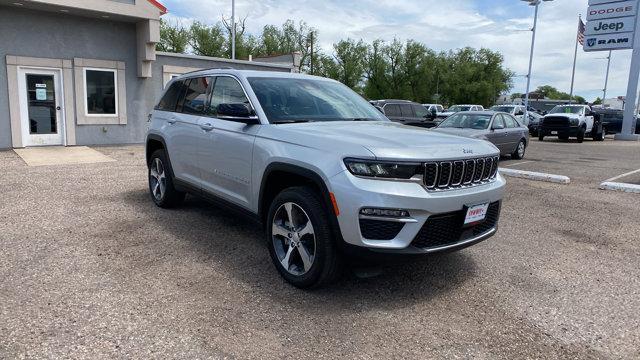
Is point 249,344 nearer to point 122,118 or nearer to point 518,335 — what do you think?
point 518,335

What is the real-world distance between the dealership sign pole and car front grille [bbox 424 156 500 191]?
26806 mm

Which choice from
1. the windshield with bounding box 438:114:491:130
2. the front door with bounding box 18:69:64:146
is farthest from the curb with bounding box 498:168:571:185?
the front door with bounding box 18:69:64:146

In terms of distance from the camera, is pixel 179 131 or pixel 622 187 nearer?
pixel 179 131

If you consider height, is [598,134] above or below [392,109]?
below

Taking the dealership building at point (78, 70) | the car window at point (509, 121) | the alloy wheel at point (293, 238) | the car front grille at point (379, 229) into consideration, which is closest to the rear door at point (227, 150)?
the alloy wheel at point (293, 238)

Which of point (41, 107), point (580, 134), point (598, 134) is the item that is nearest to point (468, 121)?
point (41, 107)

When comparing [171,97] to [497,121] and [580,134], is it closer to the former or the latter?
[497,121]

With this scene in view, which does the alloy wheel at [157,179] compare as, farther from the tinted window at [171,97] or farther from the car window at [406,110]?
the car window at [406,110]

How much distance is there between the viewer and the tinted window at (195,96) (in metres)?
5.32

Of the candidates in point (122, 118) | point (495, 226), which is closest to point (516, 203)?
point (495, 226)

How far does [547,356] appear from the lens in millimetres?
2963

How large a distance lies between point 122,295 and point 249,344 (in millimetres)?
1299

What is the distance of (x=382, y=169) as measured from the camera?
3.27m

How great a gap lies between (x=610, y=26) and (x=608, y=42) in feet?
2.81
